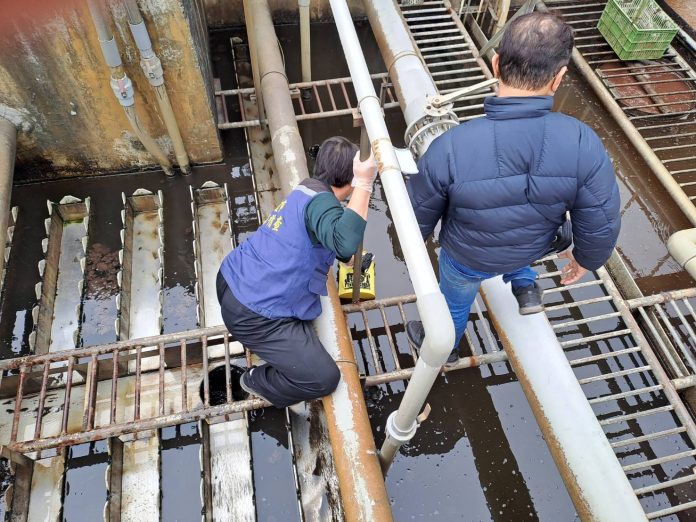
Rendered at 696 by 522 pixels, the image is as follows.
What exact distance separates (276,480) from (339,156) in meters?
2.32

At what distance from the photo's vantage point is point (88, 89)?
3.94 metres

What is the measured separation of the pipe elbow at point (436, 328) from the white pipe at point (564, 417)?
1603mm

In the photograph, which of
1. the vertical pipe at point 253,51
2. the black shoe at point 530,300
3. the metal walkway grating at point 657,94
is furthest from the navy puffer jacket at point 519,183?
the metal walkway grating at point 657,94

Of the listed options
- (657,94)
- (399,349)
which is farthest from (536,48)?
(657,94)

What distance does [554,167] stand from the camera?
2.07m

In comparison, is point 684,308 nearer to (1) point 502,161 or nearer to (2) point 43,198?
(1) point 502,161

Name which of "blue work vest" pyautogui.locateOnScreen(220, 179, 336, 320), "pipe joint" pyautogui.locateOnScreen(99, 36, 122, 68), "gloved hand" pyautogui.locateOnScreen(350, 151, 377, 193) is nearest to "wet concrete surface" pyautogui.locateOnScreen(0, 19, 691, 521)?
"blue work vest" pyautogui.locateOnScreen(220, 179, 336, 320)

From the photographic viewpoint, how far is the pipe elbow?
1.42 m

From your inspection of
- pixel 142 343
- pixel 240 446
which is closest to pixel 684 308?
pixel 240 446

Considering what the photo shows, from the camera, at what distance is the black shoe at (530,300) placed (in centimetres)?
291

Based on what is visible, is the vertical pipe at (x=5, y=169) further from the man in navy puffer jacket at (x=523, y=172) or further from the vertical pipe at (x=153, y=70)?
the man in navy puffer jacket at (x=523, y=172)

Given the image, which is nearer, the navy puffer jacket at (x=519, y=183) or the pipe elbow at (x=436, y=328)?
the pipe elbow at (x=436, y=328)

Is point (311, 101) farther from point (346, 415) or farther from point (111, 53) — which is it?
point (346, 415)

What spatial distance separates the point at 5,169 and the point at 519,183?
3916 millimetres
